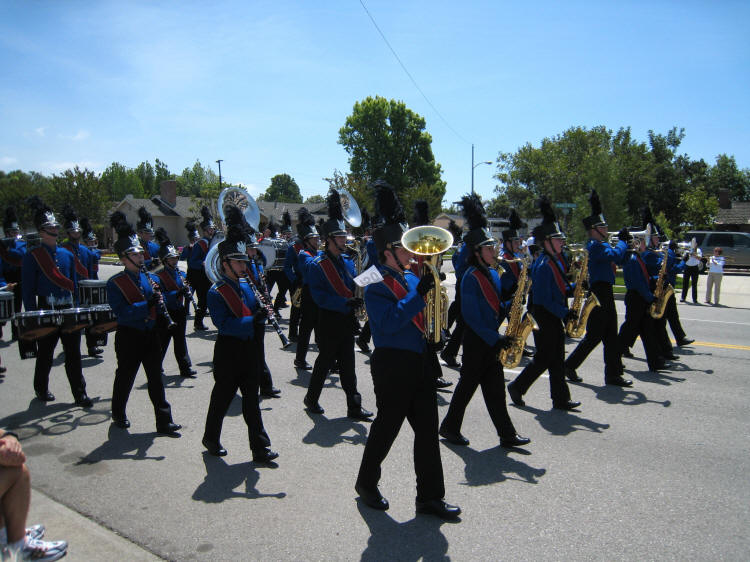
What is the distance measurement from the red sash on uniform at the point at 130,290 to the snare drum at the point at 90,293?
4.90ft

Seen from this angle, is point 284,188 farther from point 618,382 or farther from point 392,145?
point 618,382

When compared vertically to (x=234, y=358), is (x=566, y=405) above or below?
below

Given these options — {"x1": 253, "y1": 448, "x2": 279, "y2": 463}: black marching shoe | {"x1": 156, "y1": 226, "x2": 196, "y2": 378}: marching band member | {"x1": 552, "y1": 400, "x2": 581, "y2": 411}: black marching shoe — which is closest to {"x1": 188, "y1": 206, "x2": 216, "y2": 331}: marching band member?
{"x1": 156, "y1": 226, "x2": 196, "y2": 378}: marching band member

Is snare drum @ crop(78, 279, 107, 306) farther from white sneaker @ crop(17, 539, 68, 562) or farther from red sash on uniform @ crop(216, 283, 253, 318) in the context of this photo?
white sneaker @ crop(17, 539, 68, 562)

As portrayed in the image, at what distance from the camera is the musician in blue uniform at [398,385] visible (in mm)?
3859

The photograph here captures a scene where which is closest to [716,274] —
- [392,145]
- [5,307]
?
[5,307]

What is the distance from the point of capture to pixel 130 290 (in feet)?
18.3

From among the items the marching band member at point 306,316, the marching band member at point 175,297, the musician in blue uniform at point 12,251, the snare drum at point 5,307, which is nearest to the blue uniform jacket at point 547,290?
the marching band member at point 306,316

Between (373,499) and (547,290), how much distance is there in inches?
125

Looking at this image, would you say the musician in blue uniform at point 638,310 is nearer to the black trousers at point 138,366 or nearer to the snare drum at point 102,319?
the black trousers at point 138,366

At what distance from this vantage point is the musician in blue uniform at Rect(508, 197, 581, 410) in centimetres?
607

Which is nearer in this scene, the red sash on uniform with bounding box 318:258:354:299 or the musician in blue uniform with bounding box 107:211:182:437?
the musician in blue uniform with bounding box 107:211:182:437

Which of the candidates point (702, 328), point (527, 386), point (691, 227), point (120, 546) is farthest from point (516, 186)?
point (120, 546)

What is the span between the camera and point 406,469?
15.5 ft
